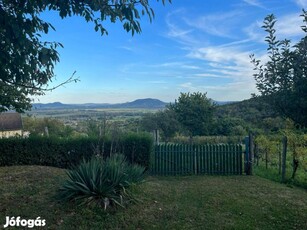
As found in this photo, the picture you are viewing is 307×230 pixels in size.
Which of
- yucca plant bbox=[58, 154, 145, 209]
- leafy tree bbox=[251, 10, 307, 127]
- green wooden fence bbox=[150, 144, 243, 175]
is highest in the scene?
leafy tree bbox=[251, 10, 307, 127]

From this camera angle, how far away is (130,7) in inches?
126

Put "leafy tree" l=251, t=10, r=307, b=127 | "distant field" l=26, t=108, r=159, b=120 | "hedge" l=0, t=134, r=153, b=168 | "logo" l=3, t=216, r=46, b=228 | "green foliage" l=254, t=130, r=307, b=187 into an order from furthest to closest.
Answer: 1. "hedge" l=0, t=134, r=153, b=168
2. "green foliage" l=254, t=130, r=307, b=187
3. "distant field" l=26, t=108, r=159, b=120
4. "logo" l=3, t=216, r=46, b=228
5. "leafy tree" l=251, t=10, r=307, b=127

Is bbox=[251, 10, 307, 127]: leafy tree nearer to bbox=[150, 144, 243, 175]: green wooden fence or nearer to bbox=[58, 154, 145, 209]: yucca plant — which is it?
bbox=[58, 154, 145, 209]: yucca plant

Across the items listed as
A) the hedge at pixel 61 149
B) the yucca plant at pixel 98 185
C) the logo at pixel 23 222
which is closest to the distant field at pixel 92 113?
the hedge at pixel 61 149

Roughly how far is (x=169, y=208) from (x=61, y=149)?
22.3 ft

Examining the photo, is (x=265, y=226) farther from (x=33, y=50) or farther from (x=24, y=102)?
(x=24, y=102)

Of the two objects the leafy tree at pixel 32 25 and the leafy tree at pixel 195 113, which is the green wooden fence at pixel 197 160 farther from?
the leafy tree at pixel 195 113

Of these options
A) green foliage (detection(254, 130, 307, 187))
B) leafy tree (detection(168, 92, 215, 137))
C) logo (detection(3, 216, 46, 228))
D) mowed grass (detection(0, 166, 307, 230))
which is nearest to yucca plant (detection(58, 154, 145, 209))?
mowed grass (detection(0, 166, 307, 230))

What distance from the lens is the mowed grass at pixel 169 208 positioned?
5184 millimetres

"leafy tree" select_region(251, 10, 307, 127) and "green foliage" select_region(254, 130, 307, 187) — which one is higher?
"leafy tree" select_region(251, 10, 307, 127)

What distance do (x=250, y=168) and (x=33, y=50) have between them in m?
9.38

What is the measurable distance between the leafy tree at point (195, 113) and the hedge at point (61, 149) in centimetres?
2023

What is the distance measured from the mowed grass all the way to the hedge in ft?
10.3

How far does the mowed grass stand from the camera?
518 centimetres
